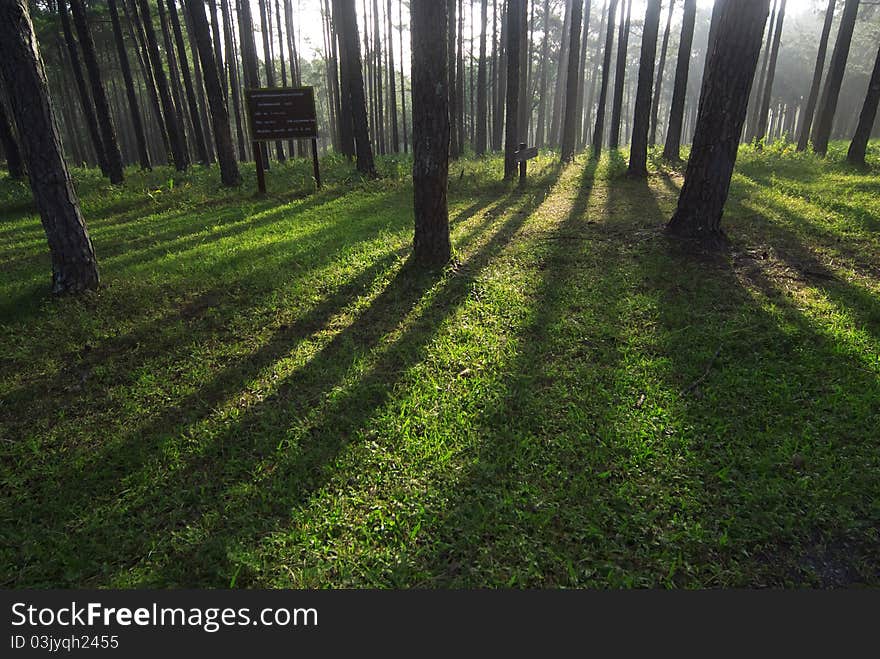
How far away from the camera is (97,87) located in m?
14.3

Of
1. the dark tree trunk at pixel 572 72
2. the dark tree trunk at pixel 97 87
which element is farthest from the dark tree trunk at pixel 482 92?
the dark tree trunk at pixel 97 87

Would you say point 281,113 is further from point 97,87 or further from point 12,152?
point 12,152

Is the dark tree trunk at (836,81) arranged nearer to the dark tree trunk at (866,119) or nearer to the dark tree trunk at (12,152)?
the dark tree trunk at (866,119)

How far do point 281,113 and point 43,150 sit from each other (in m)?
7.91

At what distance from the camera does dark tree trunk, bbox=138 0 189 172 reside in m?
16.4

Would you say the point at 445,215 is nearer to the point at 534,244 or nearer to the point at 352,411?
the point at 534,244

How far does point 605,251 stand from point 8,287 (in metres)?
8.64

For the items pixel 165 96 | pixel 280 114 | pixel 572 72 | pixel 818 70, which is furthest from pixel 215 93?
pixel 818 70

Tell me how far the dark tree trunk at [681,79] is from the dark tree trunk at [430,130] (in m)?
12.0

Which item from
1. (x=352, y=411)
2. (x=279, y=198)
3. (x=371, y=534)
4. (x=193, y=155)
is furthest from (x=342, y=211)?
(x=193, y=155)

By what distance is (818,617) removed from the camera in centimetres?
238

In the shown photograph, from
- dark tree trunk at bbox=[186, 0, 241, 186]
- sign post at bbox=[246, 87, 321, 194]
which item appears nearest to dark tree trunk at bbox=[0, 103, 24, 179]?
dark tree trunk at bbox=[186, 0, 241, 186]

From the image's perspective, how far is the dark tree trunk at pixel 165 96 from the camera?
1636cm

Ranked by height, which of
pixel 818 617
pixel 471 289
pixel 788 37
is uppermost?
pixel 788 37
